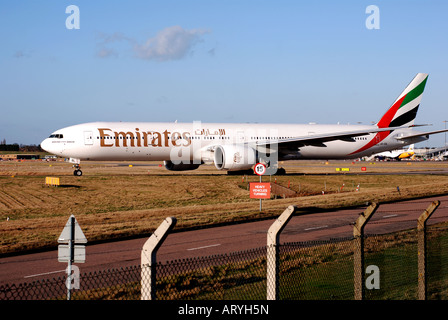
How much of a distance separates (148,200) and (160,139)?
832 cm

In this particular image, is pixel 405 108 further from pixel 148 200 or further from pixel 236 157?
pixel 148 200

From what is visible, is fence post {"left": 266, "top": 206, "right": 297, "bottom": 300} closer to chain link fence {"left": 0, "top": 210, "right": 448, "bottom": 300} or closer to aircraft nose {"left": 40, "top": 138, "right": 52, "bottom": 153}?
chain link fence {"left": 0, "top": 210, "right": 448, "bottom": 300}

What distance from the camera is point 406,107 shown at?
52.0m

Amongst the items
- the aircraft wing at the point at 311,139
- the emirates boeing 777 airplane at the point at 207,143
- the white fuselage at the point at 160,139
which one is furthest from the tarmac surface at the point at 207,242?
the white fuselage at the point at 160,139

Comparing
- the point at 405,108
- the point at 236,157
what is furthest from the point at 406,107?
the point at 236,157

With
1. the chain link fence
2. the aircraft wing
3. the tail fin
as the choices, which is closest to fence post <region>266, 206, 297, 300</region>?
the chain link fence

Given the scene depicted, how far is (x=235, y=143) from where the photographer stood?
46.3 m

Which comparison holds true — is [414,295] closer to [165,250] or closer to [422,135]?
[165,250]

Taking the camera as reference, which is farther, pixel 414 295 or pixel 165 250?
pixel 165 250

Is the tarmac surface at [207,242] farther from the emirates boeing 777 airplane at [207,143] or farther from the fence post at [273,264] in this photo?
the emirates boeing 777 airplane at [207,143]

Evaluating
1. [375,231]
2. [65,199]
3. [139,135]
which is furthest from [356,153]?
[375,231]

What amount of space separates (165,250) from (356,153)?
39.4 m
